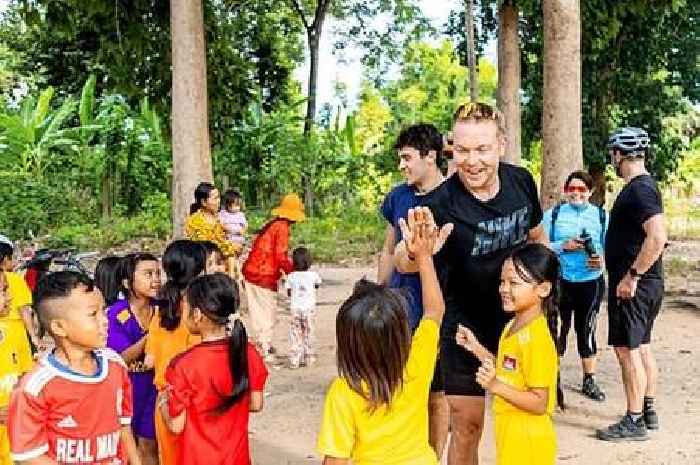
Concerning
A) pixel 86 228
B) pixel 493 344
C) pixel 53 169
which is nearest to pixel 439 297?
pixel 493 344

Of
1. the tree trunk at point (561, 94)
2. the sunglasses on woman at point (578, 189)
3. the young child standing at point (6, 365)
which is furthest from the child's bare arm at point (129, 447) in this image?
the tree trunk at point (561, 94)

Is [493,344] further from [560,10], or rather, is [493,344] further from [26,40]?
[26,40]

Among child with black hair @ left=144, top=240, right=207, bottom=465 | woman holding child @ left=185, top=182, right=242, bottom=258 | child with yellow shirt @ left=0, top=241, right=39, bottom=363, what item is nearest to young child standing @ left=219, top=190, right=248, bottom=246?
woman holding child @ left=185, top=182, right=242, bottom=258

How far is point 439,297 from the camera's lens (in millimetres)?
3439

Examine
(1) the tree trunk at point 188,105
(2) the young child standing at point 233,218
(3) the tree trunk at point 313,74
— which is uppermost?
(3) the tree trunk at point 313,74

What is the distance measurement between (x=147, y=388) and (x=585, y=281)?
12.3 ft

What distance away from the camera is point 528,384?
3953 mm

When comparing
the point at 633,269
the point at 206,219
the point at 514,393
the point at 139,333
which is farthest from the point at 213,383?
the point at 206,219

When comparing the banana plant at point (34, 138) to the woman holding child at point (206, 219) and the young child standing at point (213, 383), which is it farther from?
the young child standing at point (213, 383)

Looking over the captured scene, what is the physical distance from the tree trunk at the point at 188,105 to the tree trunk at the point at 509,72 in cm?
572

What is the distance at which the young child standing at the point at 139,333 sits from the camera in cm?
449

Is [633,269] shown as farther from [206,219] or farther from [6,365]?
[206,219]

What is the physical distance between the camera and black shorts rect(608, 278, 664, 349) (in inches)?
241

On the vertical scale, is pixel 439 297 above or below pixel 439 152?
below
